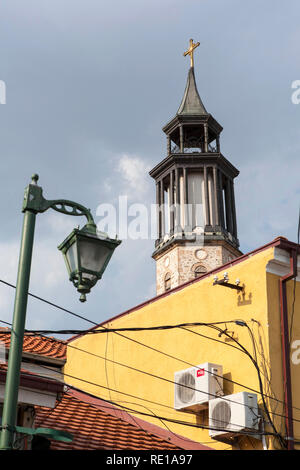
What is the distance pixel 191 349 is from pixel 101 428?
106 inches

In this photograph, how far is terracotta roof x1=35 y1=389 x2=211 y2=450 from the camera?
12.3 meters

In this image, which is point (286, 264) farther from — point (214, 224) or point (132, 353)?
point (214, 224)

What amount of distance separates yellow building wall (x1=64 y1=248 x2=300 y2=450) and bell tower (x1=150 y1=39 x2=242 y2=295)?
26308mm

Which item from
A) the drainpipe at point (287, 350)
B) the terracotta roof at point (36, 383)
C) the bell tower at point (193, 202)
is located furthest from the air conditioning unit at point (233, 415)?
the bell tower at point (193, 202)

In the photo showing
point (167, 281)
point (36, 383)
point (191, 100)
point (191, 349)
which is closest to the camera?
point (36, 383)

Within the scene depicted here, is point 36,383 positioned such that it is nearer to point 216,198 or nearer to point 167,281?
point 167,281

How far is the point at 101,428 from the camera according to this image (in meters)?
13.5

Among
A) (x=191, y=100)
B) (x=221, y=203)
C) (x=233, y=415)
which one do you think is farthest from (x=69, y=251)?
(x=191, y=100)

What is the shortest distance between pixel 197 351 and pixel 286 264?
2643mm

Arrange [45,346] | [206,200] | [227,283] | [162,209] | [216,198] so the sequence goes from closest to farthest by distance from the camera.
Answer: [227,283] → [45,346] → [216,198] → [206,200] → [162,209]

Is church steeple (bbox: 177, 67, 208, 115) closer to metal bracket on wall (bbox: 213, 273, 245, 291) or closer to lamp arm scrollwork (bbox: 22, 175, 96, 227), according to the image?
metal bracket on wall (bbox: 213, 273, 245, 291)

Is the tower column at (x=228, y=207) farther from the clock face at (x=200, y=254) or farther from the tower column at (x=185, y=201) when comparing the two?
the clock face at (x=200, y=254)
